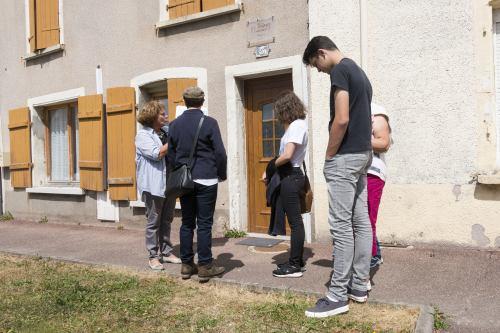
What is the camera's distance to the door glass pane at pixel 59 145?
33.3 ft

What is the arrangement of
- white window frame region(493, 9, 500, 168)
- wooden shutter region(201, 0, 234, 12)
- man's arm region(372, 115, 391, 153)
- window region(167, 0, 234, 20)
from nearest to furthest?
1. man's arm region(372, 115, 391, 153)
2. white window frame region(493, 9, 500, 168)
3. wooden shutter region(201, 0, 234, 12)
4. window region(167, 0, 234, 20)

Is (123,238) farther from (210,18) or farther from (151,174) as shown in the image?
(210,18)

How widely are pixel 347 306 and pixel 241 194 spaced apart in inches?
148

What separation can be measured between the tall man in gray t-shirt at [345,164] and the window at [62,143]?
24.1 feet

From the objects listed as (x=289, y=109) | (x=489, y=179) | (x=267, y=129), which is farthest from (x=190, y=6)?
(x=489, y=179)

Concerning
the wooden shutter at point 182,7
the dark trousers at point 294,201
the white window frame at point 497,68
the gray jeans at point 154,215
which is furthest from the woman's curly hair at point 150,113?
the white window frame at point 497,68

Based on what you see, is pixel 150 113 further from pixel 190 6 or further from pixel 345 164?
pixel 190 6

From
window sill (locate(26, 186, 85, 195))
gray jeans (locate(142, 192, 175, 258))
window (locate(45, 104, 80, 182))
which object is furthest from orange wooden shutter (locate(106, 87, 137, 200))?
gray jeans (locate(142, 192, 175, 258))

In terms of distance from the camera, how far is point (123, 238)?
7.47 meters

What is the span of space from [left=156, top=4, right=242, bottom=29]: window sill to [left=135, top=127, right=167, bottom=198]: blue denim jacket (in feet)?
9.12

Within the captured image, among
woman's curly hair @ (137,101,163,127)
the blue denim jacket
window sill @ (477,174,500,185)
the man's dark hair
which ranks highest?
the man's dark hair

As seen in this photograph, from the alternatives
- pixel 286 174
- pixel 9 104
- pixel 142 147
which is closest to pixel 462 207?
pixel 286 174

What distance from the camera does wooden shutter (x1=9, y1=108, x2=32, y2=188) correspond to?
10.2 m

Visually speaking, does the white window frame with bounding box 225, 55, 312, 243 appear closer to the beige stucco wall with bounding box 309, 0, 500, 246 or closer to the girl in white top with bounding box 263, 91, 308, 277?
the beige stucco wall with bounding box 309, 0, 500, 246
